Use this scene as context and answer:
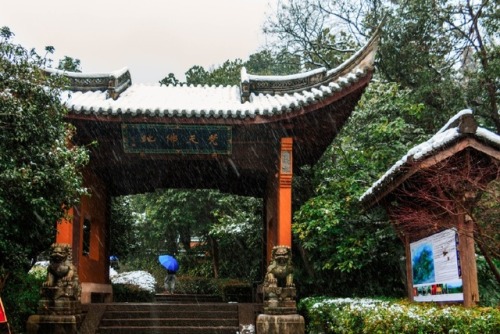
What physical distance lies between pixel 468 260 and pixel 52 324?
18.9ft

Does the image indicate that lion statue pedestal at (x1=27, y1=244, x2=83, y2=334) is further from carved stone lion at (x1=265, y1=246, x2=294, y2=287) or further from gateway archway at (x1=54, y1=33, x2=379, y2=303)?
carved stone lion at (x1=265, y1=246, x2=294, y2=287)

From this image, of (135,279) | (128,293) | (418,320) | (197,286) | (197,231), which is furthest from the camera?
(197,231)

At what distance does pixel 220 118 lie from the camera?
9.13m

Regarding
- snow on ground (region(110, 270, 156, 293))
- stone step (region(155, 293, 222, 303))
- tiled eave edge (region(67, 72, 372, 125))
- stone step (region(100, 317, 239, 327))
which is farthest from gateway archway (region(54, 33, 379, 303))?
snow on ground (region(110, 270, 156, 293))

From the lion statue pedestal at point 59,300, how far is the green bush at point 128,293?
6396 millimetres

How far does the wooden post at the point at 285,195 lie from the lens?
9.13 m

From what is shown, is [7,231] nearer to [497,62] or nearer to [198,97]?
[198,97]

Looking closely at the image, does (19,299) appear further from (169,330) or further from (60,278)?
(169,330)

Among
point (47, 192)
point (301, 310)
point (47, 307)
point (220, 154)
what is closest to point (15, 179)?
point (47, 192)

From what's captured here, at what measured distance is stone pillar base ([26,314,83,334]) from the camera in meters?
8.15

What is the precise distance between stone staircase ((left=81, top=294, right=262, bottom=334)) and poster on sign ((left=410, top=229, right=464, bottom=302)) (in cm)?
273

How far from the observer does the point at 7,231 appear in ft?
21.6

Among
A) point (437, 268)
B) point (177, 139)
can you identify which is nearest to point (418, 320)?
point (437, 268)

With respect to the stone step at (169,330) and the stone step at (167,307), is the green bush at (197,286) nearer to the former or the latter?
the stone step at (167,307)
